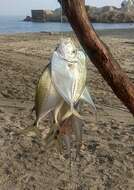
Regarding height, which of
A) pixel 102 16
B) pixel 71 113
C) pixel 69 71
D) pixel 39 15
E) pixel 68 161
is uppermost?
pixel 69 71

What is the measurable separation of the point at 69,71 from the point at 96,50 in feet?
1.03

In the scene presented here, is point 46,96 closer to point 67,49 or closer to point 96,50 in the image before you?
point 67,49

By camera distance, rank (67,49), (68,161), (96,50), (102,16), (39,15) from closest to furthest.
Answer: (67,49)
(96,50)
(68,161)
(102,16)
(39,15)

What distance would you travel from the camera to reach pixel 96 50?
251 cm

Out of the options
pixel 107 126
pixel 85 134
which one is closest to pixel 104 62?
pixel 85 134

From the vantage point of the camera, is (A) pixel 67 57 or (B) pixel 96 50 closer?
(A) pixel 67 57

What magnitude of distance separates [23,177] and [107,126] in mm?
2367

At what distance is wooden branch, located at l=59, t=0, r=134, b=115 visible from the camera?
7.89ft

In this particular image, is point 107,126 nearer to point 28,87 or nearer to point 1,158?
point 1,158

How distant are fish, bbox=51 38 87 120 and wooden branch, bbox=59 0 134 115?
0.64 feet

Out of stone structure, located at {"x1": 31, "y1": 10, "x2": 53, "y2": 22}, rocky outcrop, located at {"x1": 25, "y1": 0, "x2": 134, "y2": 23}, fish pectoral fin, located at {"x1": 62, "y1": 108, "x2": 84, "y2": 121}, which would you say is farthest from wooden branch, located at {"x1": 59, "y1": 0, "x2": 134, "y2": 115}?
stone structure, located at {"x1": 31, "y1": 10, "x2": 53, "y2": 22}

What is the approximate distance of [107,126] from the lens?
25.3 feet

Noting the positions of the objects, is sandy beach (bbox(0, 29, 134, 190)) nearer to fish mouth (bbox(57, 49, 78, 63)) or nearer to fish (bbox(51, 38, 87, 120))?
fish (bbox(51, 38, 87, 120))

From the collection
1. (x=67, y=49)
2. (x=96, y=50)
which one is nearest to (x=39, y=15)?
(x=96, y=50)
